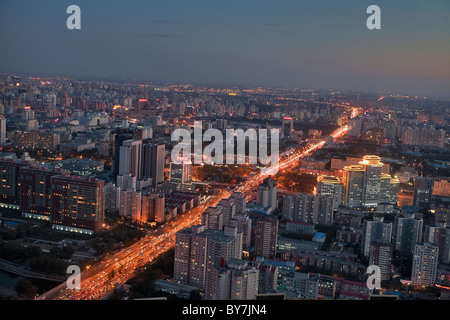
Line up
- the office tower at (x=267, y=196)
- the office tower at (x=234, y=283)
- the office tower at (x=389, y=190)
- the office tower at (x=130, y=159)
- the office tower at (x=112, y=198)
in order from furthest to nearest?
the office tower at (x=130, y=159) < the office tower at (x=389, y=190) < the office tower at (x=267, y=196) < the office tower at (x=112, y=198) < the office tower at (x=234, y=283)

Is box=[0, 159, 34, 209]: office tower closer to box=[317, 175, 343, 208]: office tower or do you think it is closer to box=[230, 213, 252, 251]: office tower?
box=[230, 213, 252, 251]: office tower

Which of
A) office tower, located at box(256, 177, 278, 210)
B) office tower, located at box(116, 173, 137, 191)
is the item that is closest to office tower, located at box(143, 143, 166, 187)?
office tower, located at box(116, 173, 137, 191)

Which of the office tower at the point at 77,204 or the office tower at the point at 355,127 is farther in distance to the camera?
the office tower at the point at 355,127

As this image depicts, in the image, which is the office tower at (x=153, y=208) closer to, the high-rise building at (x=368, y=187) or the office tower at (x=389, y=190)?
the high-rise building at (x=368, y=187)

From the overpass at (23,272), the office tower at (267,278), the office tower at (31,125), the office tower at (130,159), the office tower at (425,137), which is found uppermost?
the office tower at (425,137)

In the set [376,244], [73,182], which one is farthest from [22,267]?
[376,244]

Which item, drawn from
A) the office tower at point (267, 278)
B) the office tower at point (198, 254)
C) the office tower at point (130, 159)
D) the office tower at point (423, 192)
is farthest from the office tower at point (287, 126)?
the office tower at point (267, 278)

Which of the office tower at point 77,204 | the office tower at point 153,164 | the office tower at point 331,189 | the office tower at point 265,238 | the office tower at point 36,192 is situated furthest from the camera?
the office tower at point 153,164
